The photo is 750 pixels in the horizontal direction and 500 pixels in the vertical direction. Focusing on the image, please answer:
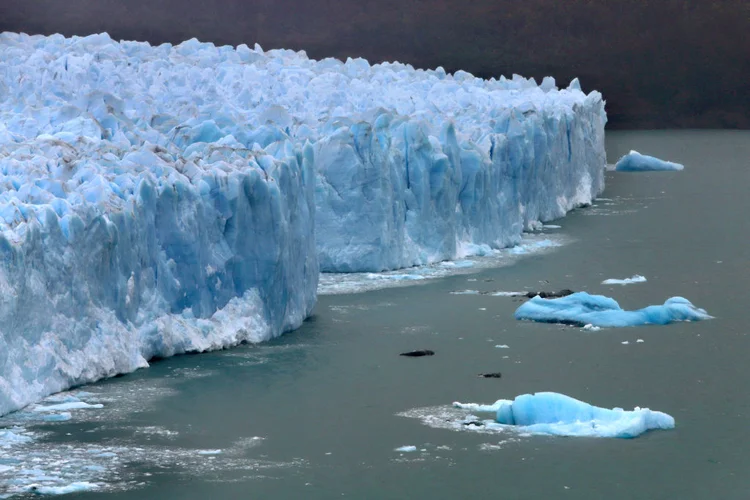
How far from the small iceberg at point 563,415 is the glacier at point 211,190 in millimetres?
2322

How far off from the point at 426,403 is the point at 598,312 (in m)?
2.76

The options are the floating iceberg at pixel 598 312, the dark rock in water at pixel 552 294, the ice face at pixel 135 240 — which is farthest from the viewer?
the dark rock in water at pixel 552 294

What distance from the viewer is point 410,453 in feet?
20.9

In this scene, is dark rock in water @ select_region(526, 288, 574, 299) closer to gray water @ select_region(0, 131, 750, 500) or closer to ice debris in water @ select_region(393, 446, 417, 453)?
gray water @ select_region(0, 131, 750, 500)

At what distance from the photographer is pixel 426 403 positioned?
730 cm

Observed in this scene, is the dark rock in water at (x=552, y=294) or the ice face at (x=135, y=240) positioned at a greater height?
the ice face at (x=135, y=240)

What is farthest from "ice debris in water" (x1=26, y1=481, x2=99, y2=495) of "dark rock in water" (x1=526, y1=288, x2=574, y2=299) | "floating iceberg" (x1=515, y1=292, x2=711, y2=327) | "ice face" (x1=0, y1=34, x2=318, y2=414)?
"dark rock in water" (x1=526, y1=288, x2=574, y2=299)

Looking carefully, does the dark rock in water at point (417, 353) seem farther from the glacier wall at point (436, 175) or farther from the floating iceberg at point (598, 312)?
the glacier wall at point (436, 175)

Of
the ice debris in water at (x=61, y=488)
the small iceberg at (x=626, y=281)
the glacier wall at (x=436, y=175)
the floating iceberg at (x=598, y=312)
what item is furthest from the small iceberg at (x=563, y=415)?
the glacier wall at (x=436, y=175)

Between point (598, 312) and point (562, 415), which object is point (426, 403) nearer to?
point (562, 415)

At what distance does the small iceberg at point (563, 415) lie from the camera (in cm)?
675

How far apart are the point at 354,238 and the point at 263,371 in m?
3.45

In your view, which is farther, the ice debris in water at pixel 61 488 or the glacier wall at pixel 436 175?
the glacier wall at pixel 436 175

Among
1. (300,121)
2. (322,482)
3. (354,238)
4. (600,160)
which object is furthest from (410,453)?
(600,160)
